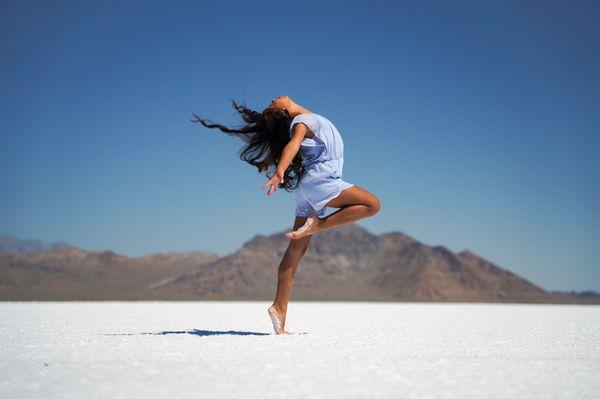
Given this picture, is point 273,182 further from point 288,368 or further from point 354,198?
point 288,368

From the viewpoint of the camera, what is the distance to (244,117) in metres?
5.46

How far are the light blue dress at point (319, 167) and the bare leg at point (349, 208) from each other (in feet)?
0.20

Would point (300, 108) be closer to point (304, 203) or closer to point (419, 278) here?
point (304, 203)

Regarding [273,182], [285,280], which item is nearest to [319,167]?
[273,182]

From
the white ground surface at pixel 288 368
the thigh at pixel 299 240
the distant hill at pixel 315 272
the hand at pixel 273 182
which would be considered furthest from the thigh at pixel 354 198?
the distant hill at pixel 315 272

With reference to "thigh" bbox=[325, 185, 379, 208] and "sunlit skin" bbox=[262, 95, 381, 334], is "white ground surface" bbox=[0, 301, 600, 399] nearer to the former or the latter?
"sunlit skin" bbox=[262, 95, 381, 334]

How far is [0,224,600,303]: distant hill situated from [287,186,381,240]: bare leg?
140 ft

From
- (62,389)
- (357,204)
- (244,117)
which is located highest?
(244,117)

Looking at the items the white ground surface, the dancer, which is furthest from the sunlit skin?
the white ground surface

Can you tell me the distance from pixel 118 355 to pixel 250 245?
6070 cm

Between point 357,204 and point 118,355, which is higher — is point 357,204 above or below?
above

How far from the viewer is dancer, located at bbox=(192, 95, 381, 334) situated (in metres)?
5.02

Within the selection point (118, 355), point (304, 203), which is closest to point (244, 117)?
point (304, 203)

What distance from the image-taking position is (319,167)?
5090 mm
